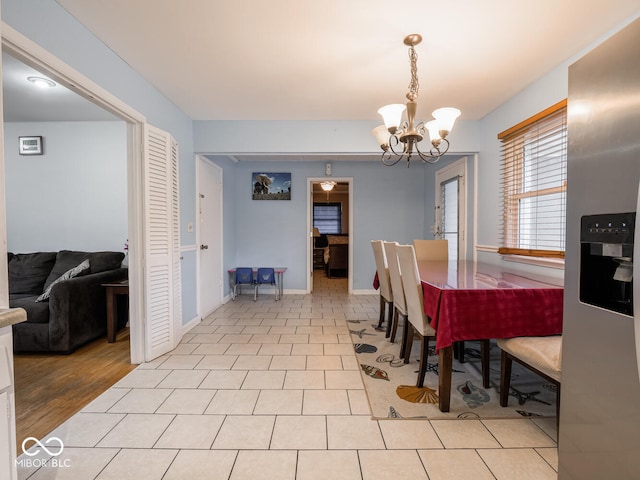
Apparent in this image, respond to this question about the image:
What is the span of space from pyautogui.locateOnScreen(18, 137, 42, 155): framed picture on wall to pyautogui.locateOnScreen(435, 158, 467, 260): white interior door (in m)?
5.00

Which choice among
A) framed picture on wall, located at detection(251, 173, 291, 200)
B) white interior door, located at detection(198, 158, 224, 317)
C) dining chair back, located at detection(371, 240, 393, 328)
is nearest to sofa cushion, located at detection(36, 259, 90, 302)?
white interior door, located at detection(198, 158, 224, 317)

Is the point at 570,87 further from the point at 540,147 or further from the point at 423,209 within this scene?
the point at 423,209

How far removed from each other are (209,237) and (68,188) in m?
1.67

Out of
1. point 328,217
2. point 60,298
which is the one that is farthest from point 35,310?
point 328,217

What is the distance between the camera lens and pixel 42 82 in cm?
265

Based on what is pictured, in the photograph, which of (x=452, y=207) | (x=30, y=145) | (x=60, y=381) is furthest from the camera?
(x=452, y=207)

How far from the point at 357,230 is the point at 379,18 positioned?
11.9 feet

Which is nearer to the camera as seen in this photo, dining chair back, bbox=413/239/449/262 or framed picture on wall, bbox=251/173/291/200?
dining chair back, bbox=413/239/449/262

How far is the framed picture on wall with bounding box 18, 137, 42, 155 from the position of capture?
140 inches

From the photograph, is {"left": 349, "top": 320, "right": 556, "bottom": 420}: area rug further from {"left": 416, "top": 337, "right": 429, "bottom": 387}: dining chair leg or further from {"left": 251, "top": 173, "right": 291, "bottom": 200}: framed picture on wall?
{"left": 251, "top": 173, "right": 291, "bottom": 200}: framed picture on wall

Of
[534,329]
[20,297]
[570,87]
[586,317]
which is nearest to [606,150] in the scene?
[570,87]

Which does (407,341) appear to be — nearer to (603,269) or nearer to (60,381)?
(603,269)

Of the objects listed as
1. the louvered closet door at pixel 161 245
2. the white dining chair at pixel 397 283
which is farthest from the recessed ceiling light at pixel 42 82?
the white dining chair at pixel 397 283

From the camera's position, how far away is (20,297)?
290 centimetres
